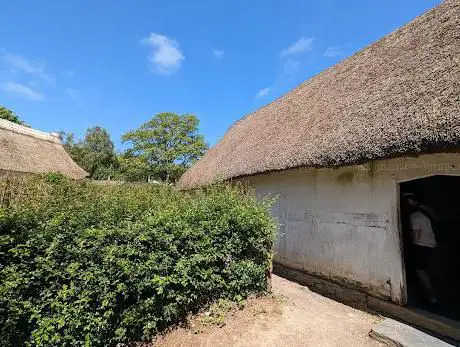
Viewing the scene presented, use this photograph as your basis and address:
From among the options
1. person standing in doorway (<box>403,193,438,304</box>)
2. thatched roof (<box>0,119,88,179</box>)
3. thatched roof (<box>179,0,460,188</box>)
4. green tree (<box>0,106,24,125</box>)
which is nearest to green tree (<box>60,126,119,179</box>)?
green tree (<box>0,106,24,125</box>)

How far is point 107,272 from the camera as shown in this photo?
152 inches

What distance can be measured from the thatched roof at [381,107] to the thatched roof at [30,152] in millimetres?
14113

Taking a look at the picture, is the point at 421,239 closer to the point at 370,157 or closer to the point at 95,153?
the point at 370,157

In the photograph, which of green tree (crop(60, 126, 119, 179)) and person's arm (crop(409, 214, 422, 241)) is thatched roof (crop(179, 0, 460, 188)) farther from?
green tree (crop(60, 126, 119, 179))

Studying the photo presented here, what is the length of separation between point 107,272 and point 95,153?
39.3m

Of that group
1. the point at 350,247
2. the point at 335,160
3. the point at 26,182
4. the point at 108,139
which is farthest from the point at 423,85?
the point at 108,139

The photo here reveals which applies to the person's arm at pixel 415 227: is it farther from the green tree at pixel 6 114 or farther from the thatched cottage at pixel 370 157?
the green tree at pixel 6 114

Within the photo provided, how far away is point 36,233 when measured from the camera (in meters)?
3.83

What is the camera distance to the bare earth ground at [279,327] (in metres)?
Answer: 4.09

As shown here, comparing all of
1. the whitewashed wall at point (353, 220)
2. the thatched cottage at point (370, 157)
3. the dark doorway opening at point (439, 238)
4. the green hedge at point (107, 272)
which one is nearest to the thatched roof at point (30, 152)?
the thatched cottage at point (370, 157)

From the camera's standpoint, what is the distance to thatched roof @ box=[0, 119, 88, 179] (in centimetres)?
1694

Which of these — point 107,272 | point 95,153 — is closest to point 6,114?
point 95,153

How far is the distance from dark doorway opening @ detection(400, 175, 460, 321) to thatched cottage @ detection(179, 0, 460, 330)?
5 centimetres

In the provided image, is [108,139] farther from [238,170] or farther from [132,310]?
[132,310]
